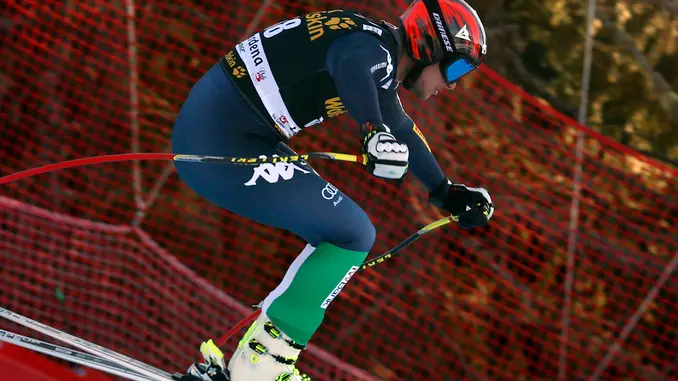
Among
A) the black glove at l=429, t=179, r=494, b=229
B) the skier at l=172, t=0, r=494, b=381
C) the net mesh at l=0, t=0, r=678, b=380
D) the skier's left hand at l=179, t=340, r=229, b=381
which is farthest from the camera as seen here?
the net mesh at l=0, t=0, r=678, b=380

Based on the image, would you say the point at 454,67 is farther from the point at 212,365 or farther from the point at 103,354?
the point at 103,354

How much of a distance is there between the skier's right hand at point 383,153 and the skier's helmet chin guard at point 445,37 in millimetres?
365

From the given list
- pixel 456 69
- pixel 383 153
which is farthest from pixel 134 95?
pixel 383 153

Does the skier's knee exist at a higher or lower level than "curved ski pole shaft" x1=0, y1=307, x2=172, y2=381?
higher

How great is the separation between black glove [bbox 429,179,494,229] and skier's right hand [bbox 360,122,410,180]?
0.69 meters

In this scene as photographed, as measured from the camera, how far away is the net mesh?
5539mm

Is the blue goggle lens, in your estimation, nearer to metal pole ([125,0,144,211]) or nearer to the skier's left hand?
the skier's left hand

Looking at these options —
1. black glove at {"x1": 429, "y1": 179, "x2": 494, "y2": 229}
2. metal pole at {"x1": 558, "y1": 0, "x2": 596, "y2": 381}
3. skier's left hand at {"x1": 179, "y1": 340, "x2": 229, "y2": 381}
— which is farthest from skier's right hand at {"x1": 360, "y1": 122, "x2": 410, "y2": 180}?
metal pole at {"x1": 558, "y1": 0, "x2": 596, "y2": 381}

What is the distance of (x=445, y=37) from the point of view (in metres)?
2.40

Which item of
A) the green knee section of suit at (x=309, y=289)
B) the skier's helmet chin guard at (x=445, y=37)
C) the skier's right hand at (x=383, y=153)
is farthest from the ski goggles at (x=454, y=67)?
the green knee section of suit at (x=309, y=289)

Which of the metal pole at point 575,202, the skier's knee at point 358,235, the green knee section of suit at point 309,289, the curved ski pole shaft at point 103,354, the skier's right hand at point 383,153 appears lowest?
the metal pole at point 575,202

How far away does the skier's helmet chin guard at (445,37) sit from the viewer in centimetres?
240

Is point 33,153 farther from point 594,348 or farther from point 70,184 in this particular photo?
point 594,348

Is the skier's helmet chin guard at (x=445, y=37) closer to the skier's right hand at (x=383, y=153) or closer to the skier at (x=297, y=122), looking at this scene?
the skier at (x=297, y=122)
